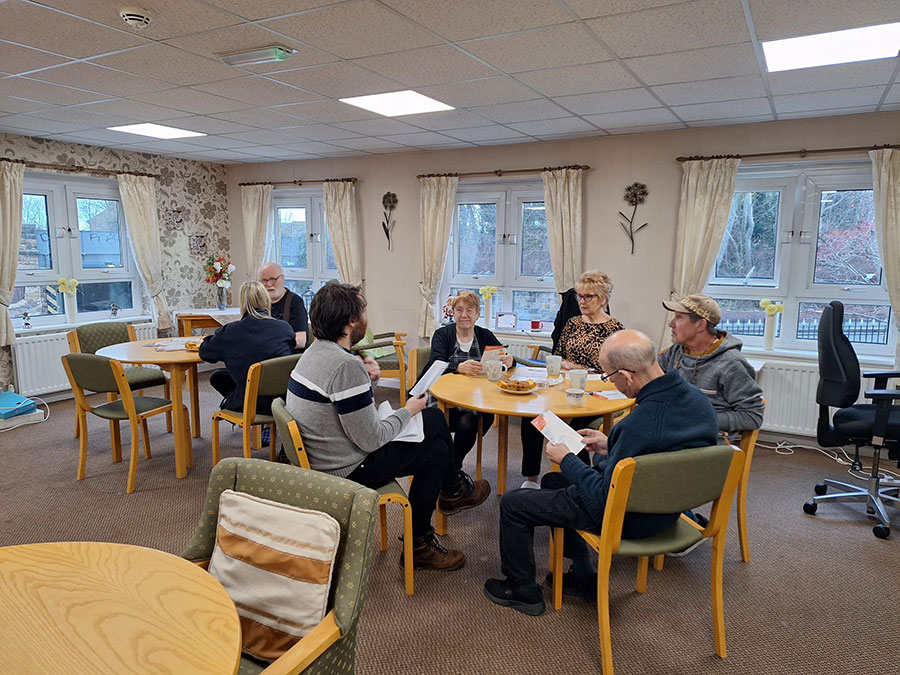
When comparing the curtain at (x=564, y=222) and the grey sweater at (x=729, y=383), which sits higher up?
the curtain at (x=564, y=222)

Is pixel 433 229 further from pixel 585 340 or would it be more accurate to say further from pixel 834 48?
pixel 834 48

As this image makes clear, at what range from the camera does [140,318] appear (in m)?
6.47

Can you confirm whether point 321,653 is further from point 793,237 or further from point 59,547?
point 793,237

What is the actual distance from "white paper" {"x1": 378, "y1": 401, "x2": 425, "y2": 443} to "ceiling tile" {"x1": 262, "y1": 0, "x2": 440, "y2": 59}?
1620 millimetres

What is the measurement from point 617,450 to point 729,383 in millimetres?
1048

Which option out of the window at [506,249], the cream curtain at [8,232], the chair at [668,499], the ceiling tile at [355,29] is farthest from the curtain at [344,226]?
the chair at [668,499]

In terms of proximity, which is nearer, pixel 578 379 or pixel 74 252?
pixel 578 379

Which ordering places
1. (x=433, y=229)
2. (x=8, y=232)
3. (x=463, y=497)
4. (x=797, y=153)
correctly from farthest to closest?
(x=433, y=229) → (x=8, y=232) → (x=797, y=153) → (x=463, y=497)

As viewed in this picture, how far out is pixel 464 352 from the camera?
376cm

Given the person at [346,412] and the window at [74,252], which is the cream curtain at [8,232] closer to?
the window at [74,252]

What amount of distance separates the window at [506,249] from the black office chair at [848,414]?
2.66 m

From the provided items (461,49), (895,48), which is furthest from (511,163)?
(895,48)

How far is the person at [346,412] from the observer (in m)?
2.27

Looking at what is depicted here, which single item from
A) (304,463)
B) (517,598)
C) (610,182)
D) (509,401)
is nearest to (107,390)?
(304,463)
